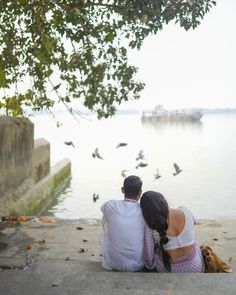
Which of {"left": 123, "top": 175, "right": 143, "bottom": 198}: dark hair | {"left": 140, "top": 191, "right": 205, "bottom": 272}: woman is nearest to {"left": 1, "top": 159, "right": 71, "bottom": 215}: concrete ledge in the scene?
{"left": 123, "top": 175, "right": 143, "bottom": 198}: dark hair

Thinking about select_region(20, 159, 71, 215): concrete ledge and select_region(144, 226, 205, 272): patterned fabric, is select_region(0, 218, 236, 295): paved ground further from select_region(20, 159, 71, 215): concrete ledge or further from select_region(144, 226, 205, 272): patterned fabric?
select_region(20, 159, 71, 215): concrete ledge

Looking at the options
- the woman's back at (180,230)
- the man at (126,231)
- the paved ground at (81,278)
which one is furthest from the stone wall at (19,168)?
the woman's back at (180,230)

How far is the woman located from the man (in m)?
0.11

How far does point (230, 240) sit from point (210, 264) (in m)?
2.60

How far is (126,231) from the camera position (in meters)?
4.09

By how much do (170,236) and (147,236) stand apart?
1.07 feet

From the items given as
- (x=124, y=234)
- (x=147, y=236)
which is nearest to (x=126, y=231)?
(x=124, y=234)

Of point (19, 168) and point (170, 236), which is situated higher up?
point (170, 236)

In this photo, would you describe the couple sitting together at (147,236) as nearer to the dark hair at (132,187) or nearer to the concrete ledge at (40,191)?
the dark hair at (132,187)

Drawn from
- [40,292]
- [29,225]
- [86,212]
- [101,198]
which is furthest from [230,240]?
[101,198]

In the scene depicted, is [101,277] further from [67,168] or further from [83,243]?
[67,168]

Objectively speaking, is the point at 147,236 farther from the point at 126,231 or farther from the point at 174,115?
the point at 174,115

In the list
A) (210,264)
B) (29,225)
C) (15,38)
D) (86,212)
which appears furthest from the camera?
(86,212)

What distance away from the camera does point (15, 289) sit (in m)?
3.49
